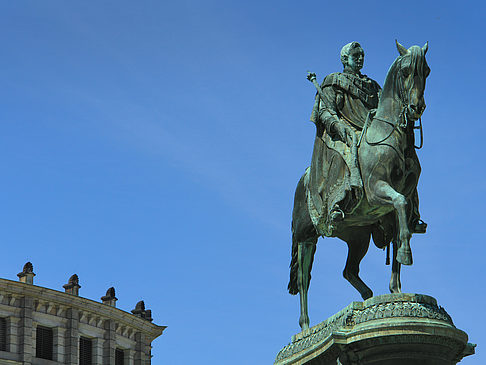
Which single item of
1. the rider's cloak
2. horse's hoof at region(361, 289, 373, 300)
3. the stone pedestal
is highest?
the rider's cloak

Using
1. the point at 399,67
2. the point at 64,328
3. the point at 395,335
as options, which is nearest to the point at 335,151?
the point at 399,67

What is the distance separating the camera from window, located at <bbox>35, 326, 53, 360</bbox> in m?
76.2

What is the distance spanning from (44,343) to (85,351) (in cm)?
320

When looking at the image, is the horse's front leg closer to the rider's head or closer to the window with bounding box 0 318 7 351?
the rider's head

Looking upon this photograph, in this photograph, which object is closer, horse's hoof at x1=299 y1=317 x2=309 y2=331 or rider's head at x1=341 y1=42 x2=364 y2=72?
horse's hoof at x1=299 y1=317 x2=309 y2=331

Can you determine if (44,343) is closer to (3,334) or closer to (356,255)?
(3,334)

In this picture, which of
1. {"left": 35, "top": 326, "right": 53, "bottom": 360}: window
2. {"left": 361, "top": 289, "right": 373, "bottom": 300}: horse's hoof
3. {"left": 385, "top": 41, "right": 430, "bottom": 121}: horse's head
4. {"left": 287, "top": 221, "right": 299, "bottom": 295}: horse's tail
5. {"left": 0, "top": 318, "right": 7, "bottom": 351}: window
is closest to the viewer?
{"left": 385, "top": 41, "right": 430, "bottom": 121}: horse's head

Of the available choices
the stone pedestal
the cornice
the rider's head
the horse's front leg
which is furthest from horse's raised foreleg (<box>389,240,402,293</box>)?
the cornice

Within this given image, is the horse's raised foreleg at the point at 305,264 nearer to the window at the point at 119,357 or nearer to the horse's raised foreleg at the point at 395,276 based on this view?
the horse's raised foreleg at the point at 395,276

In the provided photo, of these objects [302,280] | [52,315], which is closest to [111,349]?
[52,315]

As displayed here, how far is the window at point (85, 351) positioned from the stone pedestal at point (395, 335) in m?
64.3

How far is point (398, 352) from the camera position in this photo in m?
15.0

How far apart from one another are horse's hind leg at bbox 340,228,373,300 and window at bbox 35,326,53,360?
201 feet

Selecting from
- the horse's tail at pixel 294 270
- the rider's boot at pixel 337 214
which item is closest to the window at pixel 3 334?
the horse's tail at pixel 294 270
